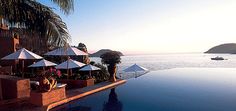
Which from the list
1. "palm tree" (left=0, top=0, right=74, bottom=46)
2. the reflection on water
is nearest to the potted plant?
the reflection on water

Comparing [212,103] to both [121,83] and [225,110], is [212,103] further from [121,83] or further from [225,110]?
[121,83]

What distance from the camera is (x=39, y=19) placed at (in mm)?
6297

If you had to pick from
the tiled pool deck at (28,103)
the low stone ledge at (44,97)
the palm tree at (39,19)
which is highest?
the palm tree at (39,19)

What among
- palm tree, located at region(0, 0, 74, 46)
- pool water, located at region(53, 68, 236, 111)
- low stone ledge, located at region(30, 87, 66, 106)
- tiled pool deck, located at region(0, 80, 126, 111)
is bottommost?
pool water, located at region(53, 68, 236, 111)

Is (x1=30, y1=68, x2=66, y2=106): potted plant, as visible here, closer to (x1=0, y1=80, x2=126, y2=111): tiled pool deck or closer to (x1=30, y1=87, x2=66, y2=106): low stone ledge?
(x1=30, y1=87, x2=66, y2=106): low stone ledge

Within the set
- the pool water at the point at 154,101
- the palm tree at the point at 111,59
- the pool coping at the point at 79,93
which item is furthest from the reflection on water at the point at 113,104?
the palm tree at the point at 111,59

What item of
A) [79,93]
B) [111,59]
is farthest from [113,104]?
[111,59]

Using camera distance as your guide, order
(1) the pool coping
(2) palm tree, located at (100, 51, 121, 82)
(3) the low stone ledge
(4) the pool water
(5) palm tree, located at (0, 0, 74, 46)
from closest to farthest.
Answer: (5) palm tree, located at (0, 0, 74, 46), (3) the low stone ledge, (1) the pool coping, (4) the pool water, (2) palm tree, located at (100, 51, 121, 82)

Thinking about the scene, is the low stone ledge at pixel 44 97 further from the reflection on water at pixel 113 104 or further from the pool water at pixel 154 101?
the reflection on water at pixel 113 104

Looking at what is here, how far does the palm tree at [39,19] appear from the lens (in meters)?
6.13

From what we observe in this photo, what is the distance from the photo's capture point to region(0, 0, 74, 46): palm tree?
6133 mm

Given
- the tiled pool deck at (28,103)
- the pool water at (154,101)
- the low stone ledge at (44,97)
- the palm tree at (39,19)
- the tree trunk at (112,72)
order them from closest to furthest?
1. the palm tree at (39,19)
2. the tiled pool deck at (28,103)
3. the low stone ledge at (44,97)
4. the pool water at (154,101)
5. the tree trunk at (112,72)

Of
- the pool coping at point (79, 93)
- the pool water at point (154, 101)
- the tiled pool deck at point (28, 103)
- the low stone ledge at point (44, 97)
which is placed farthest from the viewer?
the pool water at point (154, 101)

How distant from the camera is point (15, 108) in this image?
822 cm
